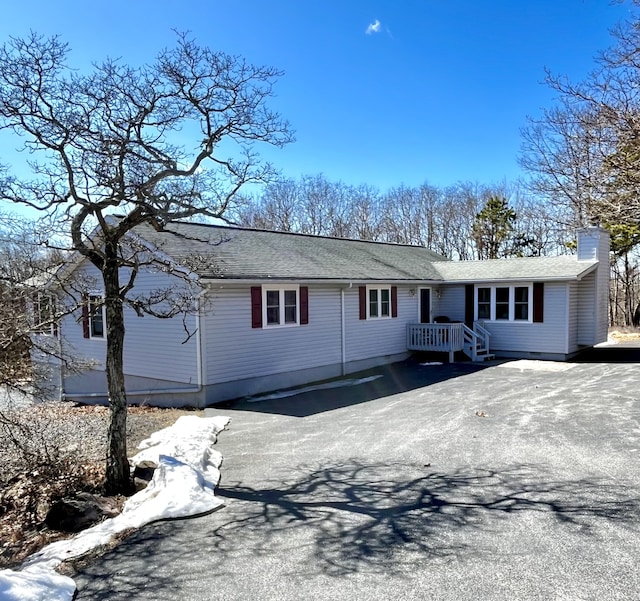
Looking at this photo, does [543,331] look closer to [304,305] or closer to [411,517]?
[304,305]

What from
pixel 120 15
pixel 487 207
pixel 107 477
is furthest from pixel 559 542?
pixel 487 207

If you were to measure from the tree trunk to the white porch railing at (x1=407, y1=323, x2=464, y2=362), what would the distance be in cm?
1116

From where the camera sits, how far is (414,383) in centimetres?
1184

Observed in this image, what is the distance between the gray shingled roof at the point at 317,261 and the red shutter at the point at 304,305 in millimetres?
393

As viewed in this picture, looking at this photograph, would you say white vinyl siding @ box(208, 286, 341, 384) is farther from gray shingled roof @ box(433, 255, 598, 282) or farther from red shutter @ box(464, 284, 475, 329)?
gray shingled roof @ box(433, 255, 598, 282)

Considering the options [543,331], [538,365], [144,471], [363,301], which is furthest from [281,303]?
[543,331]

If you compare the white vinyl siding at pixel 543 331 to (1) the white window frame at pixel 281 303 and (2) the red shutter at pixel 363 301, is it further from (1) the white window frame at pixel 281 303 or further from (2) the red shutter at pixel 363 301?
(1) the white window frame at pixel 281 303

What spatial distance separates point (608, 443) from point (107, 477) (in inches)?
252

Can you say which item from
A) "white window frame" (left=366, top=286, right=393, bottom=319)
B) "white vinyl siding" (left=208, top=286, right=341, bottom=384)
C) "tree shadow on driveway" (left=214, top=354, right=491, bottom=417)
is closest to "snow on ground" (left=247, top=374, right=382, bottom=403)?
"tree shadow on driveway" (left=214, top=354, right=491, bottom=417)

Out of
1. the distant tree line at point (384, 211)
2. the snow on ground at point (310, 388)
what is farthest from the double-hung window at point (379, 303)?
the distant tree line at point (384, 211)

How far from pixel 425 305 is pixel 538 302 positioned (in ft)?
11.9

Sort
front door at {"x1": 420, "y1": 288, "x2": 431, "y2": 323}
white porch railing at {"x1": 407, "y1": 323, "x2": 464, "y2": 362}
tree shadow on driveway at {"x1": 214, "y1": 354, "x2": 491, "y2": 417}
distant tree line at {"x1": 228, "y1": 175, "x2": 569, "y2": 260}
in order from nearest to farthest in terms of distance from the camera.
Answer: tree shadow on driveway at {"x1": 214, "y1": 354, "x2": 491, "y2": 417}, white porch railing at {"x1": 407, "y1": 323, "x2": 464, "y2": 362}, front door at {"x1": 420, "y1": 288, "x2": 431, "y2": 323}, distant tree line at {"x1": 228, "y1": 175, "x2": 569, "y2": 260}

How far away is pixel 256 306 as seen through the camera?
1105 cm

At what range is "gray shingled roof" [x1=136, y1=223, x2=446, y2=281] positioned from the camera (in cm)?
1102
